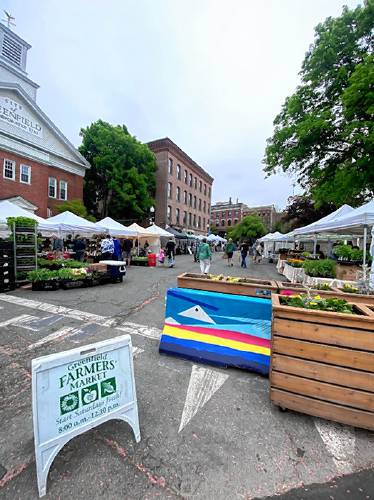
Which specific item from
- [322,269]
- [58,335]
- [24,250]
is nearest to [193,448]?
[58,335]

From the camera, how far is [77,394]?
1.78 m

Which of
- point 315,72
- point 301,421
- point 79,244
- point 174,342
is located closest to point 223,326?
point 174,342

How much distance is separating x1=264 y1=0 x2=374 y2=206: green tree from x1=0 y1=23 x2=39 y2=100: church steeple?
23332mm

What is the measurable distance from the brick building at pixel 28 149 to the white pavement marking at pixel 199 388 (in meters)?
19.1

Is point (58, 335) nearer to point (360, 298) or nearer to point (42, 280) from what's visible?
point (42, 280)

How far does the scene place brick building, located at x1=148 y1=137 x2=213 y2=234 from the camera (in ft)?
104

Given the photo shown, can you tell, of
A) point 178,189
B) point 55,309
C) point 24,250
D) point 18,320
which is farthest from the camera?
point 178,189

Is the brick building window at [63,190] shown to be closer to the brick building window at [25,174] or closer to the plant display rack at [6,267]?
the brick building window at [25,174]

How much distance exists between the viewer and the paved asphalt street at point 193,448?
1.61 m

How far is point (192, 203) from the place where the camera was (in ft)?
129

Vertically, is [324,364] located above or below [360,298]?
below

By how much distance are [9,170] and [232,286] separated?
20.0 m

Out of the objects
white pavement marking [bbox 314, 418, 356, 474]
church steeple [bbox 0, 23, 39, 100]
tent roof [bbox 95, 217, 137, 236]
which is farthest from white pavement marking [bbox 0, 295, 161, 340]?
church steeple [bbox 0, 23, 39, 100]

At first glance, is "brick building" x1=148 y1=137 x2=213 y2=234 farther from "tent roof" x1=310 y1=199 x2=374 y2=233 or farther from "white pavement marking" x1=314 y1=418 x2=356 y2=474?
"white pavement marking" x1=314 y1=418 x2=356 y2=474
